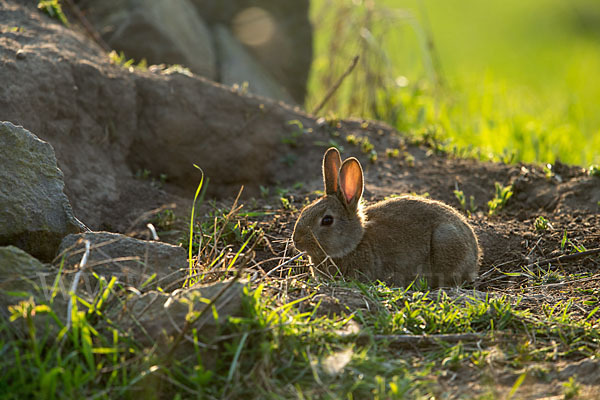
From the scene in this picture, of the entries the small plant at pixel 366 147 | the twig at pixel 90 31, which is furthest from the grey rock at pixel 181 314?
the twig at pixel 90 31

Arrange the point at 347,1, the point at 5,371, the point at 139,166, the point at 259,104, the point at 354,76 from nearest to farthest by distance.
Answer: the point at 5,371
the point at 139,166
the point at 259,104
the point at 354,76
the point at 347,1

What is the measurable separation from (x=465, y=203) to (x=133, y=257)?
3421 mm

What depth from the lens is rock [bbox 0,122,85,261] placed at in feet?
12.1

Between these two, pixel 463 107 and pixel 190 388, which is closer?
pixel 190 388

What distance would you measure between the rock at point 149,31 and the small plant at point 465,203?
4068 millimetres

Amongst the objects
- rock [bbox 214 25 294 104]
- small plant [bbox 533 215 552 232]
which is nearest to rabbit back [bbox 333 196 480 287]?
small plant [bbox 533 215 552 232]

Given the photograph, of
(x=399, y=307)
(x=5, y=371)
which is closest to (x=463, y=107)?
(x=399, y=307)

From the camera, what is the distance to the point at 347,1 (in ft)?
29.7

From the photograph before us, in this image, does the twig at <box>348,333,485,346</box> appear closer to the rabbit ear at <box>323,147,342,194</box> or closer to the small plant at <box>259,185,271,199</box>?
the rabbit ear at <box>323,147,342,194</box>

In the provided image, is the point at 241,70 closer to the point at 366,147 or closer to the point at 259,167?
the point at 259,167

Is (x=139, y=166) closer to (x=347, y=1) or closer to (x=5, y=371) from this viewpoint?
(x=5, y=371)

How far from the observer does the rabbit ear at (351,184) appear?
4566 millimetres

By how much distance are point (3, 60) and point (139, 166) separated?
1.54 meters

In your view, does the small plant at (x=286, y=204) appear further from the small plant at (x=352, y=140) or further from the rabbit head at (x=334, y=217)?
the small plant at (x=352, y=140)
